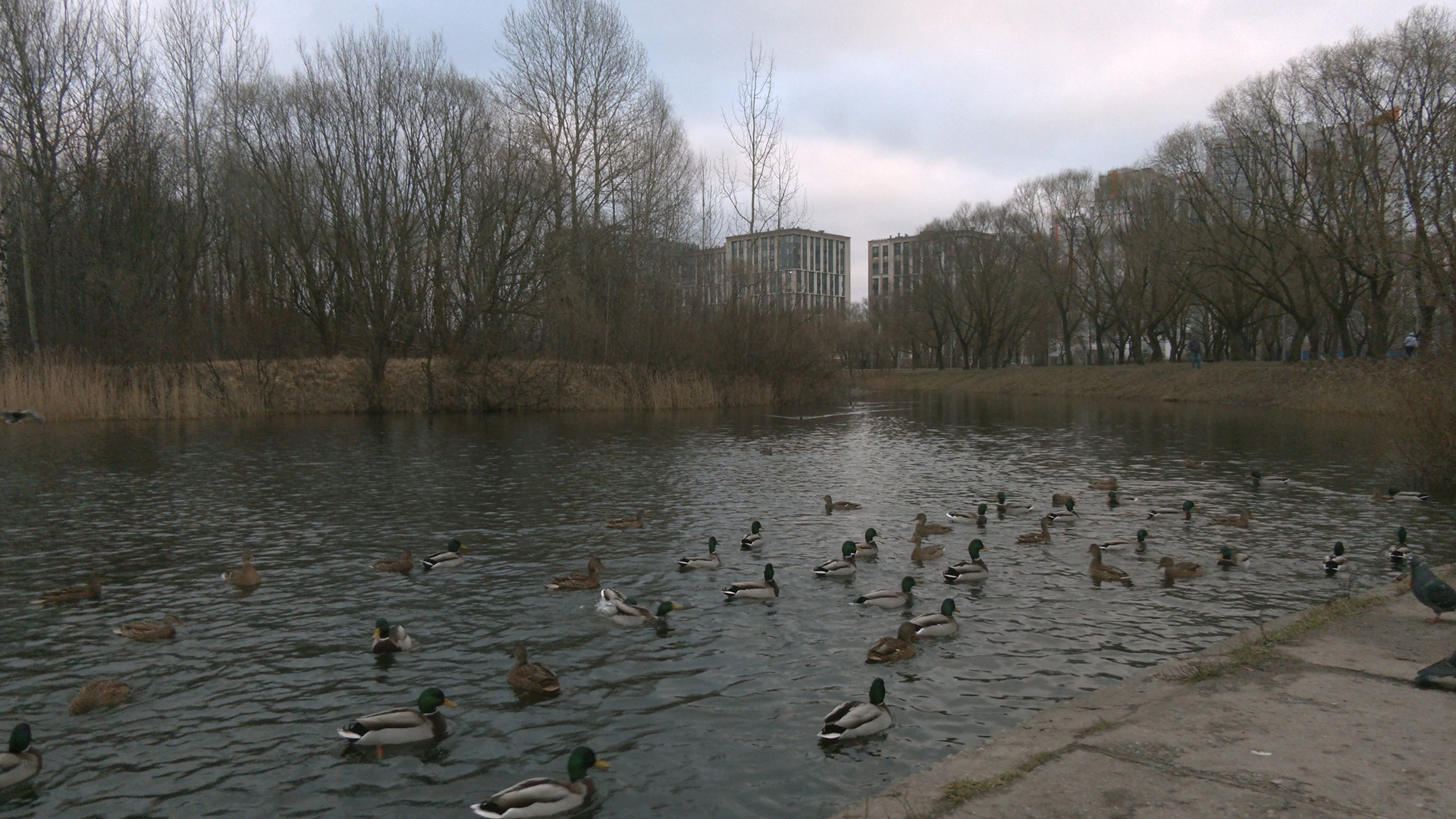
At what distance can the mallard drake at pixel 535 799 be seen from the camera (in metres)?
5.93

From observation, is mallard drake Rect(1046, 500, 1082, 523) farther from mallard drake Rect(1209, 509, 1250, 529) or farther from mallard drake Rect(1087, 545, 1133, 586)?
mallard drake Rect(1087, 545, 1133, 586)

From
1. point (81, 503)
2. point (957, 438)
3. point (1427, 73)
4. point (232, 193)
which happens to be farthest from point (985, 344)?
point (81, 503)

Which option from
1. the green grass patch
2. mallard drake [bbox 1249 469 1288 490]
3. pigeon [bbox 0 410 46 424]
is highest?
pigeon [bbox 0 410 46 424]

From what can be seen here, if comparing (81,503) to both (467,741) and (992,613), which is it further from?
(992,613)

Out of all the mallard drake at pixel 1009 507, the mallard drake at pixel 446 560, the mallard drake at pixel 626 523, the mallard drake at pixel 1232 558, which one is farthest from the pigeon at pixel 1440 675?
the mallard drake at pixel 626 523

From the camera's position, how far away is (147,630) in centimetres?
956

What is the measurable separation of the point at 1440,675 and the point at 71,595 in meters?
13.9

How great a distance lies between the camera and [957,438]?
33.2 metres

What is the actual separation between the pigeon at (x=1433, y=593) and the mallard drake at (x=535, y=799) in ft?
26.7

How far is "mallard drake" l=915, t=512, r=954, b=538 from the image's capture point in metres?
15.0

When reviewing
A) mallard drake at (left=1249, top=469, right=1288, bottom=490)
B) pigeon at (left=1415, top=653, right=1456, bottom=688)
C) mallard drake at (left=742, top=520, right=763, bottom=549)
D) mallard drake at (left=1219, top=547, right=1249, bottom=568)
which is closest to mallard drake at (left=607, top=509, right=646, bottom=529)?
mallard drake at (left=742, top=520, right=763, bottom=549)

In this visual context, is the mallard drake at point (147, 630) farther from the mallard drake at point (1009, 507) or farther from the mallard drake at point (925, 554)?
the mallard drake at point (1009, 507)

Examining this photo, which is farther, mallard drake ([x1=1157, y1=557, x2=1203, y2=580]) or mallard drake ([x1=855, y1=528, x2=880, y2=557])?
mallard drake ([x1=855, y1=528, x2=880, y2=557])

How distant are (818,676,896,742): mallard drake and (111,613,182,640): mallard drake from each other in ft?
23.5
